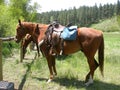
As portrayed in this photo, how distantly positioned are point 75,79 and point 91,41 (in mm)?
1478

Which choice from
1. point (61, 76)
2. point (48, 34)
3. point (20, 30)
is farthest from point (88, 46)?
point (20, 30)

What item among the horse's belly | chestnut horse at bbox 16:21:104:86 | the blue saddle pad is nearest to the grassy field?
chestnut horse at bbox 16:21:104:86

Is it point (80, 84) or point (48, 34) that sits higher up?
point (48, 34)

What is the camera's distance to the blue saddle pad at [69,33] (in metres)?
7.73

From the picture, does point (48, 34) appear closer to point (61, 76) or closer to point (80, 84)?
point (61, 76)

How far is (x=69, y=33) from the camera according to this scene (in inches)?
305

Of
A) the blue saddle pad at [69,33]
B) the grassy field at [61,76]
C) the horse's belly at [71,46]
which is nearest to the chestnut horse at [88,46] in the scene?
the horse's belly at [71,46]

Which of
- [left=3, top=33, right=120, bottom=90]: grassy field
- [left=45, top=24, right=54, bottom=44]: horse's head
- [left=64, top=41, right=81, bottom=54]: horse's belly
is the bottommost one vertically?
[left=3, top=33, right=120, bottom=90]: grassy field

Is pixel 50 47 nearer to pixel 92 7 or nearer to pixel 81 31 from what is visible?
pixel 81 31

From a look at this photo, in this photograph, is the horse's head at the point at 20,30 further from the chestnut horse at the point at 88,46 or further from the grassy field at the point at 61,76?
the grassy field at the point at 61,76

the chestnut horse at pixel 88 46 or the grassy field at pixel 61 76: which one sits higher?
the chestnut horse at pixel 88 46

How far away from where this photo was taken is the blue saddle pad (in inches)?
304

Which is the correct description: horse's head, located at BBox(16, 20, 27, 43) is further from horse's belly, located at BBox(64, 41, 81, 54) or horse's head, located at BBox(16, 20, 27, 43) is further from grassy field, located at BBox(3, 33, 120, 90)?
horse's belly, located at BBox(64, 41, 81, 54)

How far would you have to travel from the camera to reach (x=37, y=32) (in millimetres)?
8602
